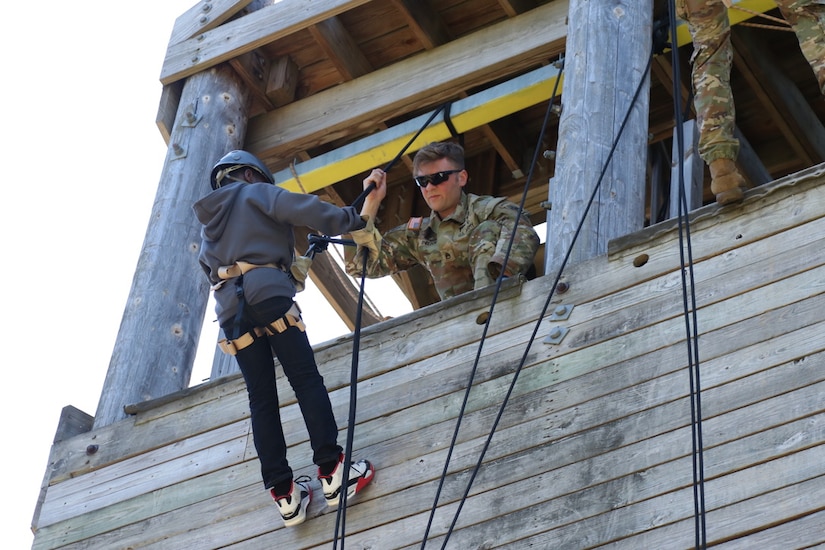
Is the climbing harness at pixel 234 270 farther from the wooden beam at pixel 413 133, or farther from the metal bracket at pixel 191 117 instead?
the wooden beam at pixel 413 133

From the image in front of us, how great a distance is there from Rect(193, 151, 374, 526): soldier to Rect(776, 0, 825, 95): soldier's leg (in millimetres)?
2082

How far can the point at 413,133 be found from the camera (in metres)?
9.13

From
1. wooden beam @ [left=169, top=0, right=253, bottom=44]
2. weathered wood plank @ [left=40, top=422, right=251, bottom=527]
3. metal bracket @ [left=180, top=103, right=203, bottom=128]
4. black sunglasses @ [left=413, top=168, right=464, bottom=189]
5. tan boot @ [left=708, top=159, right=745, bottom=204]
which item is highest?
wooden beam @ [left=169, top=0, right=253, bottom=44]

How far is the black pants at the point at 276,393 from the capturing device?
6156 mm

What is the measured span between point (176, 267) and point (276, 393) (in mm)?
1991

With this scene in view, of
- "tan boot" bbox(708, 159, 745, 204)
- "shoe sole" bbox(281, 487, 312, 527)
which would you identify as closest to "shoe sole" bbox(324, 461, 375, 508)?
"shoe sole" bbox(281, 487, 312, 527)

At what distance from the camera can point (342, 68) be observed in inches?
367

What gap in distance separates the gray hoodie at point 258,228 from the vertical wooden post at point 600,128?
101 cm

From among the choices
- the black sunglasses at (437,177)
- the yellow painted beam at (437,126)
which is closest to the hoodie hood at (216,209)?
the black sunglasses at (437,177)

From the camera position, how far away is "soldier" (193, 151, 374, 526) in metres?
6.17

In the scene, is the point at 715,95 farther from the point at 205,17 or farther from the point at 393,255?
the point at 205,17

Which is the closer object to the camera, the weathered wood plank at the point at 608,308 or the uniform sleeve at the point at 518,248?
the weathered wood plank at the point at 608,308

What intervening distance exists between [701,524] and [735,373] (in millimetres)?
692

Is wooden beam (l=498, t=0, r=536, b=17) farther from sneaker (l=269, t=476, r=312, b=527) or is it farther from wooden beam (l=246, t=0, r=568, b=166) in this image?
sneaker (l=269, t=476, r=312, b=527)
